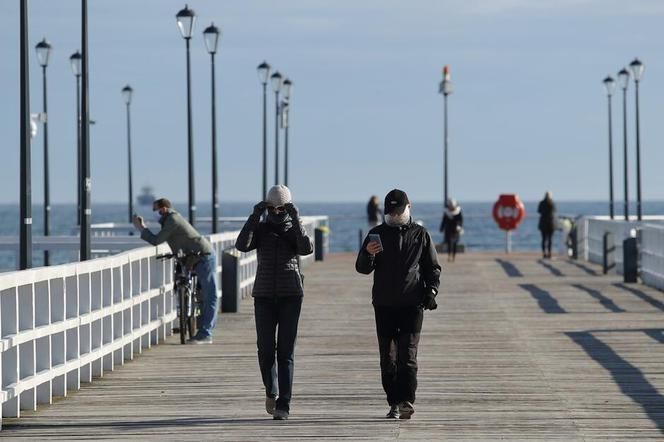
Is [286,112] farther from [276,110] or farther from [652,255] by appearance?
[652,255]

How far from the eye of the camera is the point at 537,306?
2561 cm

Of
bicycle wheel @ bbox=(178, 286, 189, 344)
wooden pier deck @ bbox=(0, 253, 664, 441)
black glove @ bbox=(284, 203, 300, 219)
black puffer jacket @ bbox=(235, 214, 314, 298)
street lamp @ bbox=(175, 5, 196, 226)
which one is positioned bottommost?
wooden pier deck @ bbox=(0, 253, 664, 441)

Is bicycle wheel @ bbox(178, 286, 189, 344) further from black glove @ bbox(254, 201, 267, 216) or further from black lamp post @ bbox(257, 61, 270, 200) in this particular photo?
black lamp post @ bbox(257, 61, 270, 200)

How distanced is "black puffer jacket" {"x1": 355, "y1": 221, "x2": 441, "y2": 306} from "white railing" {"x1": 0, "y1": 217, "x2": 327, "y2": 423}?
259 centimetres

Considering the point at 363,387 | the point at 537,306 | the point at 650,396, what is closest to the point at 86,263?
the point at 363,387

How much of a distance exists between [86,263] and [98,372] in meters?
1.27

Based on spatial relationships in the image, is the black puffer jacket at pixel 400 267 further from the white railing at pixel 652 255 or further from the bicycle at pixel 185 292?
the white railing at pixel 652 255

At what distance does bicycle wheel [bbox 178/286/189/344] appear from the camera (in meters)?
19.0

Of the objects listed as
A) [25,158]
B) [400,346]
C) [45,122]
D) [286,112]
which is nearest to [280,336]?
[400,346]

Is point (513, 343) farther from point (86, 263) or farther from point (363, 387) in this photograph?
point (86, 263)

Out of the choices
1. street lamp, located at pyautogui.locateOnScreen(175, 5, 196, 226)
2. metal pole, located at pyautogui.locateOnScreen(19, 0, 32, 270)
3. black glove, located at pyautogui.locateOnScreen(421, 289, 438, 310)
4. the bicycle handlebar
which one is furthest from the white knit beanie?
street lamp, located at pyautogui.locateOnScreen(175, 5, 196, 226)

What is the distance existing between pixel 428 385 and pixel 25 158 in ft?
15.0

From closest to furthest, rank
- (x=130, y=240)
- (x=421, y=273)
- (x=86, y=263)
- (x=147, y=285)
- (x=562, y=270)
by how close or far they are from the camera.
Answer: (x=421, y=273)
(x=86, y=263)
(x=147, y=285)
(x=130, y=240)
(x=562, y=270)

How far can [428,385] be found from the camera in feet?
48.2
